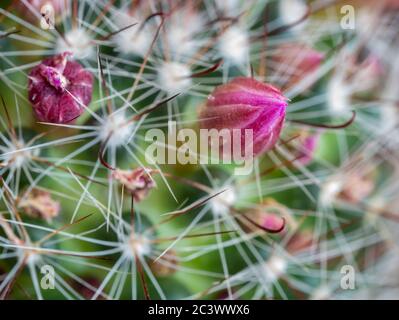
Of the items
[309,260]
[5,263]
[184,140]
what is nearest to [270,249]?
[309,260]

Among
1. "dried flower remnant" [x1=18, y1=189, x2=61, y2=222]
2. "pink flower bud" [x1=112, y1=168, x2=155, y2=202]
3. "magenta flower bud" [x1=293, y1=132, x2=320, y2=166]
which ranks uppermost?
"magenta flower bud" [x1=293, y1=132, x2=320, y2=166]

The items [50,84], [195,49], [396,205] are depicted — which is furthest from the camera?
[396,205]

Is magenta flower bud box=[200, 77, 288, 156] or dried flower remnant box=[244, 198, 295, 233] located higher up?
magenta flower bud box=[200, 77, 288, 156]

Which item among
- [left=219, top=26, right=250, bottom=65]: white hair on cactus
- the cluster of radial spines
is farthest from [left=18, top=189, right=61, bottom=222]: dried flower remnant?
[left=219, top=26, right=250, bottom=65]: white hair on cactus

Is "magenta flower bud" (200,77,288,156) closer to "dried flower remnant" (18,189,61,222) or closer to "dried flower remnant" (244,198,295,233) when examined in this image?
"dried flower remnant" (244,198,295,233)

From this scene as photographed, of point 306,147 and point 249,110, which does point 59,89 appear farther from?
point 306,147

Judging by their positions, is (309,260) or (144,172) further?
(309,260)
